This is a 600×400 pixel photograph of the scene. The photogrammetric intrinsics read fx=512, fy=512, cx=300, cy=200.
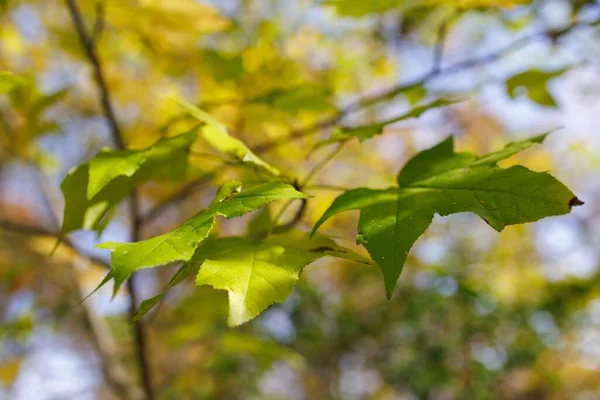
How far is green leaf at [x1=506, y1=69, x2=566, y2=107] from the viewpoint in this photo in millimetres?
921

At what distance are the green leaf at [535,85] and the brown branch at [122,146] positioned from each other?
0.78 meters

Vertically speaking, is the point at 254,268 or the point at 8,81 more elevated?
the point at 8,81

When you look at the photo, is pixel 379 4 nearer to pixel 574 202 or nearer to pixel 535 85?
pixel 535 85

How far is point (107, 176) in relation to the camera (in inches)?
23.9

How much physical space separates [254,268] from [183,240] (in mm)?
87

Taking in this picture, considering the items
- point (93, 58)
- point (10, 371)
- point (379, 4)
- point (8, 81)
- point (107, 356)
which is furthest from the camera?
point (10, 371)

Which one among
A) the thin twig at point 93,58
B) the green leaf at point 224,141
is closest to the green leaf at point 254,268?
the green leaf at point 224,141

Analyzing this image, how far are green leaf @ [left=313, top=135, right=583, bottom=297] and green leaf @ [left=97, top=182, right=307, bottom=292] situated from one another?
7 cm

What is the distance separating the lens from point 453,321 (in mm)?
2320

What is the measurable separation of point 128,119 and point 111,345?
0.91 m

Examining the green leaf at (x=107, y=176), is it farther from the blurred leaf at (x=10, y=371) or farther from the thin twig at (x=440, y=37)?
the blurred leaf at (x=10, y=371)

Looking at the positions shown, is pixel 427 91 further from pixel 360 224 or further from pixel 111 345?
pixel 111 345

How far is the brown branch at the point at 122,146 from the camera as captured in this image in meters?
1.00

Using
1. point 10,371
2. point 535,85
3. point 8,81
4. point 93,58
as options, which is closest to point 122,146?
point 93,58
